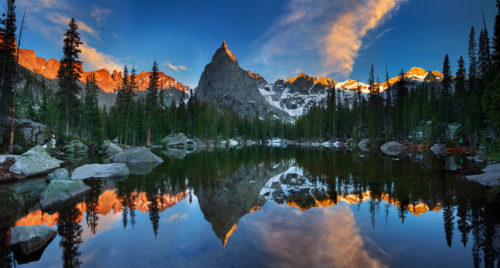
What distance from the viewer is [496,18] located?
75.4 feet

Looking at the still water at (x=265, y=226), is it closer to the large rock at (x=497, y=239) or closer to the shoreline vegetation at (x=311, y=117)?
the large rock at (x=497, y=239)

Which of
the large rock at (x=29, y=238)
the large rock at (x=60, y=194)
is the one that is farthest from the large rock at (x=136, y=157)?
the large rock at (x=29, y=238)

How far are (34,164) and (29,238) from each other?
1251cm

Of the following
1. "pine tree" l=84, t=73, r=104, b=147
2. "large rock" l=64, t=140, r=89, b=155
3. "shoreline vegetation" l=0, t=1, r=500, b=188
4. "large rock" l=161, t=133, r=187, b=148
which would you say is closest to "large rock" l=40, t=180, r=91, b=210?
"shoreline vegetation" l=0, t=1, r=500, b=188

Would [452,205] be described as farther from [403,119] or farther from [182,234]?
[403,119]

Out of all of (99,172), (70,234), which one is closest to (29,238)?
(70,234)

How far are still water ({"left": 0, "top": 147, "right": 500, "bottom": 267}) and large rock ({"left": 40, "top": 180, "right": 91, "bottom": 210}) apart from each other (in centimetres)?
36

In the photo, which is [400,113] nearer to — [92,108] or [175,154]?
[175,154]

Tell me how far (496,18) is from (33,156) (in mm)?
45249

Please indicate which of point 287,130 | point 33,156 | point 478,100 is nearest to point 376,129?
point 478,100

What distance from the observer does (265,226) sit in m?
6.39

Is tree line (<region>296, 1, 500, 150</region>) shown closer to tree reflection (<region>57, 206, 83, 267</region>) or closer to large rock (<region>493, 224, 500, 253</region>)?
large rock (<region>493, 224, 500, 253</region>)

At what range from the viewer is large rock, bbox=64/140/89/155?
26.4m

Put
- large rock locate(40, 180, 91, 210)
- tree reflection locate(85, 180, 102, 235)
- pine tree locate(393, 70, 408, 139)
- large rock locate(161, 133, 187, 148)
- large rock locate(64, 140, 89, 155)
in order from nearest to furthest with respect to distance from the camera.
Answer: tree reflection locate(85, 180, 102, 235)
large rock locate(40, 180, 91, 210)
large rock locate(64, 140, 89, 155)
pine tree locate(393, 70, 408, 139)
large rock locate(161, 133, 187, 148)
